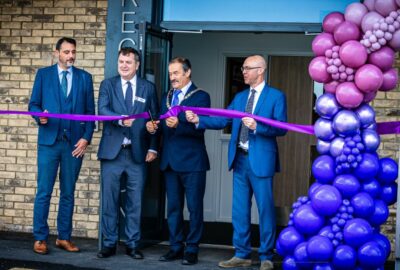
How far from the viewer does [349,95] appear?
5.89 m

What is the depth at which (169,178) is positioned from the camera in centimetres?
732

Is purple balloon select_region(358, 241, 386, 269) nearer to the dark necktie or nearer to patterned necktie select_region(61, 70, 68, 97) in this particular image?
the dark necktie

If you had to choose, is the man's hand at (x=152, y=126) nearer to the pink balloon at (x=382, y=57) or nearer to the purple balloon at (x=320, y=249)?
the purple balloon at (x=320, y=249)

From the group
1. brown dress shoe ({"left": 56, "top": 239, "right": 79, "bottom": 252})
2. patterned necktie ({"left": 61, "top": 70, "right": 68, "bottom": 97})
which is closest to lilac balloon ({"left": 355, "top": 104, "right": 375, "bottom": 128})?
patterned necktie ({"left": 61, "top": 70, "right": 68, "bottom": 97})

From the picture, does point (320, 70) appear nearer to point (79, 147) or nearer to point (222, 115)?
point (222, 115)

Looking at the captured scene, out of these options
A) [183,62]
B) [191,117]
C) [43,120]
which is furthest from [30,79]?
[191,117]

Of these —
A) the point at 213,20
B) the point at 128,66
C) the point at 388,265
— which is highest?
the point at 213,20

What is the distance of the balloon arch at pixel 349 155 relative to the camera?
5.83m

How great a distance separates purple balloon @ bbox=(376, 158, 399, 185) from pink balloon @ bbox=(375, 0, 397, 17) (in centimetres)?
117

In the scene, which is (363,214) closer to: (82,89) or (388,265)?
(388,265)

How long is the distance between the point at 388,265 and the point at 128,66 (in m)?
3.11

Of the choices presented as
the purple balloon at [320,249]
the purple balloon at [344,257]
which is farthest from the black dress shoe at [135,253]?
the purple balloon at [344,257]

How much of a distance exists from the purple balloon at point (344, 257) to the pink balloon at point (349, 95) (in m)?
1.08

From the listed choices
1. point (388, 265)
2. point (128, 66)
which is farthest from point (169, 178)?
point (388, 265)
